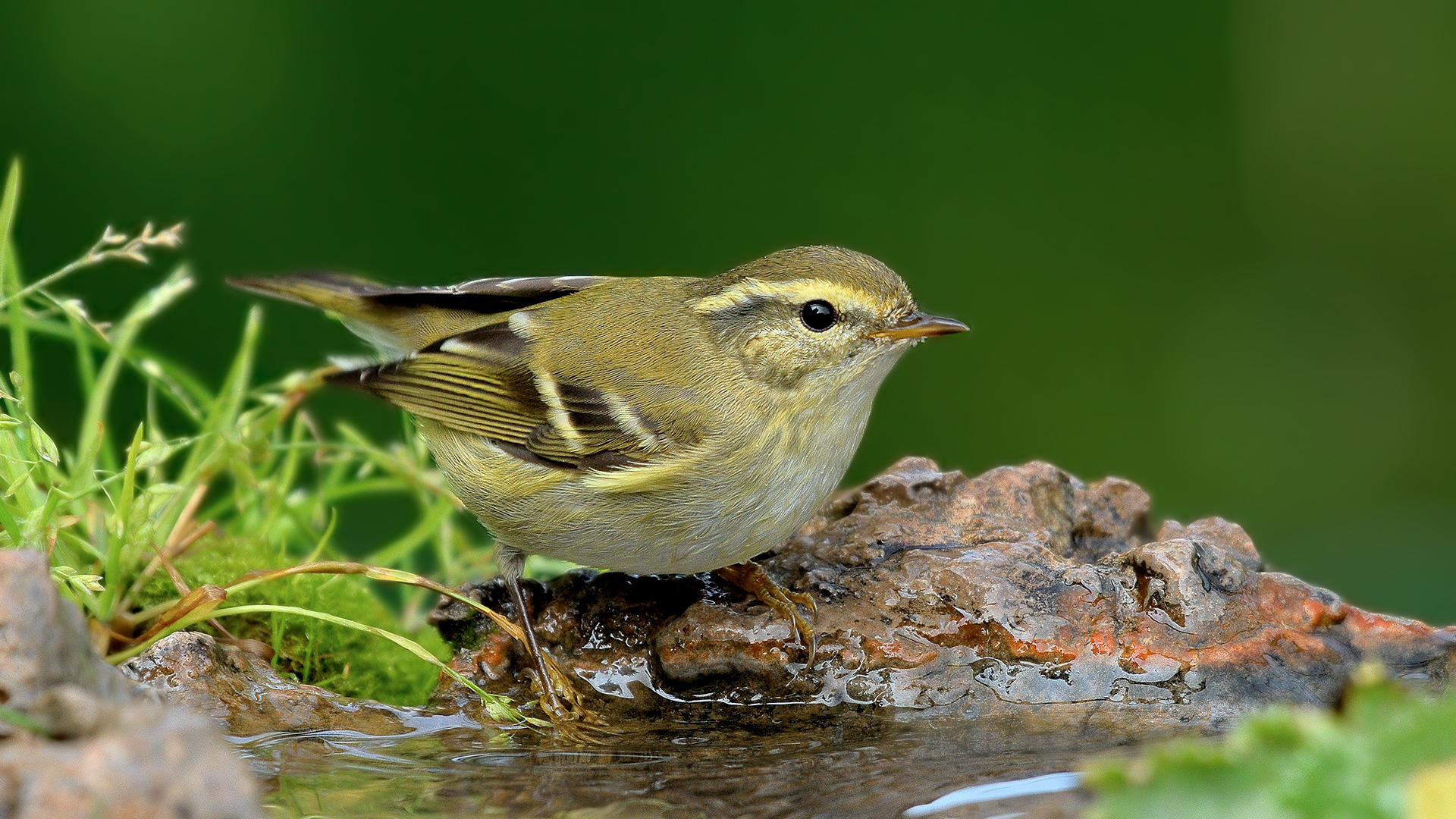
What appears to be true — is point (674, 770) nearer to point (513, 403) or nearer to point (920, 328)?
point (920, 328)

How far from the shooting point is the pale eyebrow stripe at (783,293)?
332 centimetres

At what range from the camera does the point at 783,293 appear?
3414mm

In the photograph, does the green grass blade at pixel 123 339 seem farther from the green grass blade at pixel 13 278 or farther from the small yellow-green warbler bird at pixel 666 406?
the small yellow-green warbler bird at pixel 666 406

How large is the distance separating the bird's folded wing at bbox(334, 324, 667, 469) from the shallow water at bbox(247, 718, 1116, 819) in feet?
2.83

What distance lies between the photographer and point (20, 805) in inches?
56.4

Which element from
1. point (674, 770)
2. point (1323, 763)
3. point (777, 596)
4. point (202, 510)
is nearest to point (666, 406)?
point (777, 596)

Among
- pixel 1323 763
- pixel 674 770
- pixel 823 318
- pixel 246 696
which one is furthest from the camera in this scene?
pixel 823 318

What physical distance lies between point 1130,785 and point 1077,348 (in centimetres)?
631

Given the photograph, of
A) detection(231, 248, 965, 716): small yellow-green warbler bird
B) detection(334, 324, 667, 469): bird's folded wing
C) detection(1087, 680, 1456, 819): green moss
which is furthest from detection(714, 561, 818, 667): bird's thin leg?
detection(1087, 680, 1456, 819): green moss

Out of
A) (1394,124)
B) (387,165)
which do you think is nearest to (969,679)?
(387,165)

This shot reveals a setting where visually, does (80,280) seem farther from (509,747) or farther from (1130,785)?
(1130,785)

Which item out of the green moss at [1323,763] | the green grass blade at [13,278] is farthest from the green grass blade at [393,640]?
the green moss at [1323,763]

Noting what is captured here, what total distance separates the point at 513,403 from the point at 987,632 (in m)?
1.51

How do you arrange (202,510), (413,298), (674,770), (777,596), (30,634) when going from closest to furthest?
(30,634), (674,770), (777,596), (202,510), (413,298)
